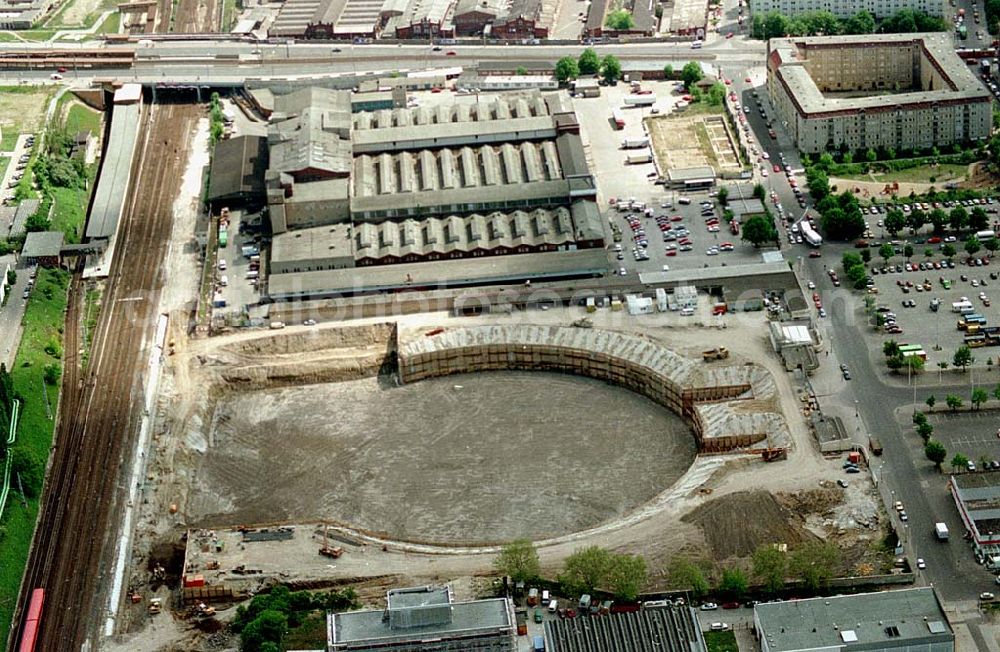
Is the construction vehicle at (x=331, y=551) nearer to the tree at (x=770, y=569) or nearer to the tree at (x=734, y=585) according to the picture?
the tree at (x=734, y=585)

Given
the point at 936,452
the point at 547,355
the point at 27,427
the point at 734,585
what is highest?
the point at 547,355

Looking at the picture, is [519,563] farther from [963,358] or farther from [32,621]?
[963,358]

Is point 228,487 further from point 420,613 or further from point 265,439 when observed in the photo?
point 420,613

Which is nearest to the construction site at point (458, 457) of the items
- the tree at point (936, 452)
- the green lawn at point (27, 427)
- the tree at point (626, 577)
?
the tree at point (626, 577)

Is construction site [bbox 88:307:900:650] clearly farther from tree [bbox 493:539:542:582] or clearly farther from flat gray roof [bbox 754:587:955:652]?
flat gray roof [bbox 754:587:955:652]

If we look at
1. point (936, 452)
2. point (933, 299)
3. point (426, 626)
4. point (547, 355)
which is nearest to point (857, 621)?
point (936, 452)

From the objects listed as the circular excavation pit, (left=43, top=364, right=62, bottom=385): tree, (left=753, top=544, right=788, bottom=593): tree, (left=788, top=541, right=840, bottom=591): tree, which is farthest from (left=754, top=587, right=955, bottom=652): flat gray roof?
(left=43, top=364, right=62, bottom=385): tree

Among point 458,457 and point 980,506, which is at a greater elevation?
Answer: point 458,457
